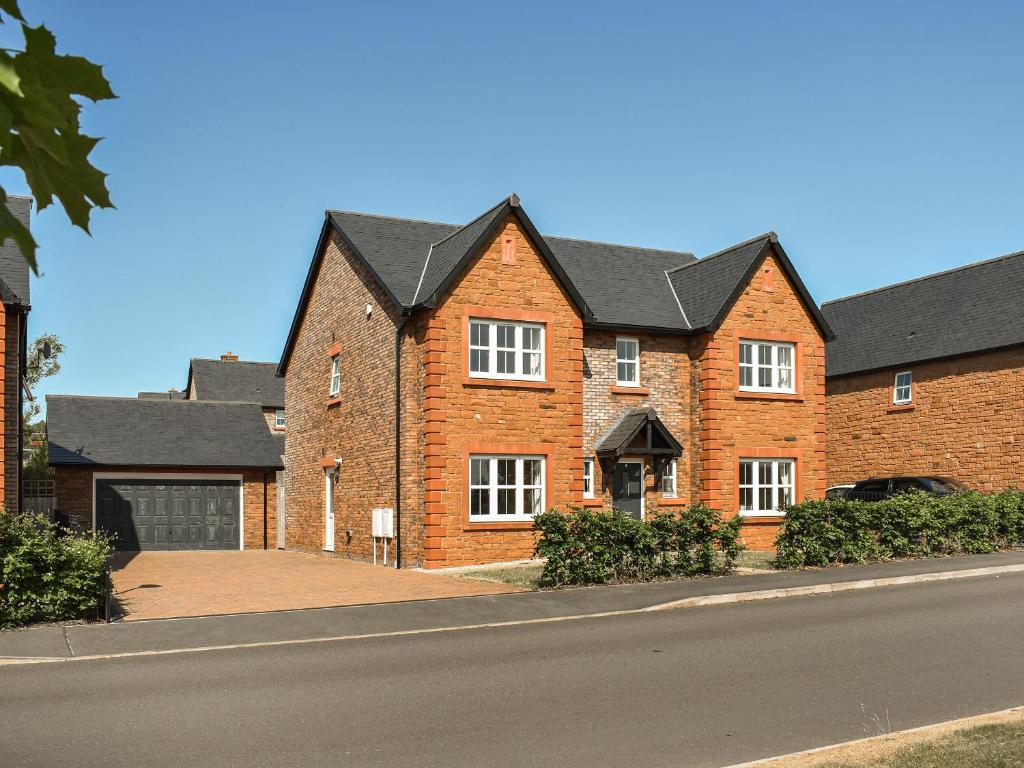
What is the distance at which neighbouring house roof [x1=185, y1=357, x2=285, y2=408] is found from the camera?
50562mm

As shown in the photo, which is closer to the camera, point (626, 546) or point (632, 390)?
point (626, 546)

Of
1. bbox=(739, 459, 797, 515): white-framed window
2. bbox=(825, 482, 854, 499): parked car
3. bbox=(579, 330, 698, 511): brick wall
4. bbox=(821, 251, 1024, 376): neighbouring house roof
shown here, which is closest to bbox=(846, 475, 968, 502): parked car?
bbox=(825, 482, 854, 499): parked car

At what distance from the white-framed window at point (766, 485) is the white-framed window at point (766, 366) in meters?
2.07

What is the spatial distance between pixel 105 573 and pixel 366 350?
12218 millimetres

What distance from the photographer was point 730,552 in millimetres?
19797

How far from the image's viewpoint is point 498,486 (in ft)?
78.3

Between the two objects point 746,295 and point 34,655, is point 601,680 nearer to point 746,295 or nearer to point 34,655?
point 34,655

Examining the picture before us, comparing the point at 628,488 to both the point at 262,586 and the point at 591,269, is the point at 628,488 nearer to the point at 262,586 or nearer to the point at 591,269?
the point at 591,269

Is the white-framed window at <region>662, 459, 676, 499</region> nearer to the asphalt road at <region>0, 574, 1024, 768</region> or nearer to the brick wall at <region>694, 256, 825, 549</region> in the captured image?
the brick wall at <region>694, 256, 825, 549</region>

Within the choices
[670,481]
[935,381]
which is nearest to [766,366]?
[670,481]

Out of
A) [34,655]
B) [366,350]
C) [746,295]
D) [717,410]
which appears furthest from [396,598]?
[746,295]

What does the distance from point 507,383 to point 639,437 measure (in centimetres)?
468

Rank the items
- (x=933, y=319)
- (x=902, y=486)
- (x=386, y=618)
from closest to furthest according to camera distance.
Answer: (x=386, y=618) → (x=902, y=486) → (x=933, y=319)

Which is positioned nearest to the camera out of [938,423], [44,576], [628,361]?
[44,576]
